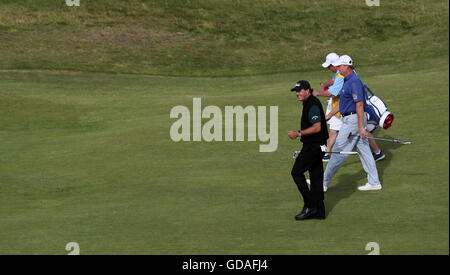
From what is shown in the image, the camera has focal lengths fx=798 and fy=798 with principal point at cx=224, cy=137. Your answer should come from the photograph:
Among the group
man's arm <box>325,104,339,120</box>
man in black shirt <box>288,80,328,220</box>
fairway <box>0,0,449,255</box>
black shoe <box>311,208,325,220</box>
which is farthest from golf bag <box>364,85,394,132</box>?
black shoe <box>311,208,325,220</box>

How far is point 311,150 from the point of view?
1223 cm

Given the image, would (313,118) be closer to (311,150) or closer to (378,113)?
(311,150)

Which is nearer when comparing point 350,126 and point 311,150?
point 311,150

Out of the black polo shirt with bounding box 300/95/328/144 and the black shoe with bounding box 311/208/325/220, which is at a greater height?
the black polo shirt with bounding box 300/95/328/144

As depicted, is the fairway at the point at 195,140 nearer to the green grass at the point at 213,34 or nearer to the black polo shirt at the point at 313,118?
the green grass at the point at 213,34

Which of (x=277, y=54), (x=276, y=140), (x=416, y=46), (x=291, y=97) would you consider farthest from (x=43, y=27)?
(x=276, y=140)

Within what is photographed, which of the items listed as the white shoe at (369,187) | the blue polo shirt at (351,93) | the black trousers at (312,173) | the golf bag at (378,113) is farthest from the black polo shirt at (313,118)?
the golf bag at (378,113)

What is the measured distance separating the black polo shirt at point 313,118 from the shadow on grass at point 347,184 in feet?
4.32

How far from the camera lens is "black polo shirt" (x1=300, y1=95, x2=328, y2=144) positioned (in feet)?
39.6

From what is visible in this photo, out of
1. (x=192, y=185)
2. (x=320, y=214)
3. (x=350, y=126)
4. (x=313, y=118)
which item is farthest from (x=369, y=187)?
(x=192, y=185)

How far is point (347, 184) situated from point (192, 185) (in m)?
2.90

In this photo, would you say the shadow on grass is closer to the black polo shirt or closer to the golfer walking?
the golfer walking

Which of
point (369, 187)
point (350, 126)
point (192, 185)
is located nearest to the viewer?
point (350, 126)

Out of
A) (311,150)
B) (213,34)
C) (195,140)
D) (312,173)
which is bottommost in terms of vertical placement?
(312,173)
